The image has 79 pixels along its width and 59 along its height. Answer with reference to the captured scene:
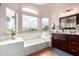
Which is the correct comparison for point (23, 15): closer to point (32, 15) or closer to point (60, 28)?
point (32, 15)

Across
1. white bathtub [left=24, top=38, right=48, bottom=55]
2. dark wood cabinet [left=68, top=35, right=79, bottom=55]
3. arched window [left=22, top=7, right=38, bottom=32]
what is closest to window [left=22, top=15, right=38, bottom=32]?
arched window [left=22, top=7, right=38, bottom=32]

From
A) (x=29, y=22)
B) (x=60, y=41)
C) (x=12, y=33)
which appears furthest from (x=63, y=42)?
(x=12, y=33)

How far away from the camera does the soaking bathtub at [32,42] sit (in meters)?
2.07

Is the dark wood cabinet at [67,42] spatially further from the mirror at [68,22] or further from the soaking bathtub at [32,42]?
the soaking bathtub at [32,42]

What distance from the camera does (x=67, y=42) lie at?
280 cm

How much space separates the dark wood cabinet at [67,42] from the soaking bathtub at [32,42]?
648 mm

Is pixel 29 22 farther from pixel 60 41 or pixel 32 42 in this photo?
pixel 60 41

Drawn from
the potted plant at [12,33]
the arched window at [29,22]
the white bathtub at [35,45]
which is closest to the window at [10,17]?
the potted plant at [12,33]

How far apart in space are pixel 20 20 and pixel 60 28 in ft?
5.38

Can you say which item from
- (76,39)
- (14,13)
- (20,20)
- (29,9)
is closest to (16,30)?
(20,20)

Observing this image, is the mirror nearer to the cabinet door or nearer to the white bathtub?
the cabinet door

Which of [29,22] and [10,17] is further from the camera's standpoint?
[29,22]

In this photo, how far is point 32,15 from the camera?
1.93 meters

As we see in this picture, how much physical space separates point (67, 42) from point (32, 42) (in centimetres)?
112
